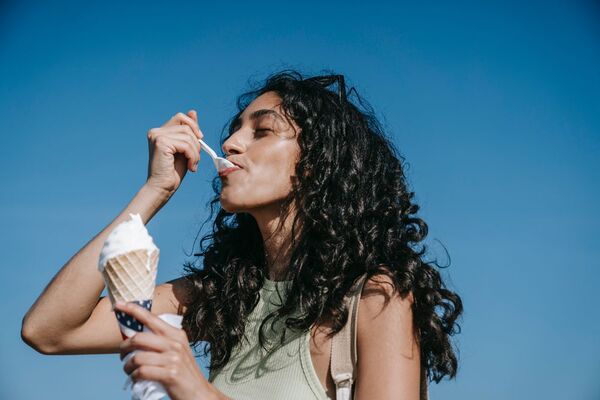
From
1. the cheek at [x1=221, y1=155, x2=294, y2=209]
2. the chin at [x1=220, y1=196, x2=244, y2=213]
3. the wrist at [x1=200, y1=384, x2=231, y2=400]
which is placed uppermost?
the cheek at [x1=221, y1=155, x2=294, y2=209]

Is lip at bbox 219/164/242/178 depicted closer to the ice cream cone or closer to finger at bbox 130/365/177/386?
the ice cream cone

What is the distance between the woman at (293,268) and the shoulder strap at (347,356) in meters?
0.05

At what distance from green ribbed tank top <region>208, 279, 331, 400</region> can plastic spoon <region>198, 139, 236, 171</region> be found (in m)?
0.77

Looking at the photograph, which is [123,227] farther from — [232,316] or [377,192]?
[377,192]

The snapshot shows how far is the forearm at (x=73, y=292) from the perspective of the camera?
127 inches

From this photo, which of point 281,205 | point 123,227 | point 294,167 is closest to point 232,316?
point 281,205

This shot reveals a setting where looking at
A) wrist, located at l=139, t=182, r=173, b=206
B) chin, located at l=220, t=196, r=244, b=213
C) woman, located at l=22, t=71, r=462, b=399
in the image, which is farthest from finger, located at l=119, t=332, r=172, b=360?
chin, located at l=220, t=196, r=244, b=213

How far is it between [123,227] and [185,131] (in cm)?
137

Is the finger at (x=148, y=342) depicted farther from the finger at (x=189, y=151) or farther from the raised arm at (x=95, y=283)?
the finger at (x=189, y=151)

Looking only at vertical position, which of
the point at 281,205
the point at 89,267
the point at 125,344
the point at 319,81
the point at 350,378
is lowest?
the point at 125,344

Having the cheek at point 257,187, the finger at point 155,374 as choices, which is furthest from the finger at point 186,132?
the finger at point 155,374

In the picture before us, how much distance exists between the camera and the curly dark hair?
11.0 ft

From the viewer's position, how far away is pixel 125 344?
2.10 meters

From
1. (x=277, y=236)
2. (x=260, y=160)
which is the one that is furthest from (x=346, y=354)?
(x=260, y=160)
